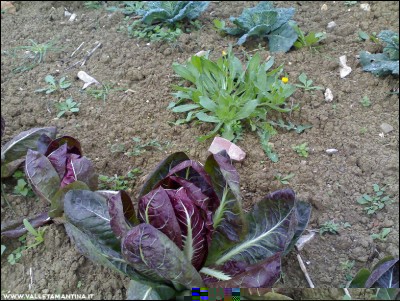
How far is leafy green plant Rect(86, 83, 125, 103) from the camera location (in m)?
3.40

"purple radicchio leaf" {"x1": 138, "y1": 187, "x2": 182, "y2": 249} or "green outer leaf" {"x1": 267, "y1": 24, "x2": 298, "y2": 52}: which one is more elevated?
"purple radicchio leaf" {"x1": 138, "y1": 187, "x2": 182, "y2": 249}

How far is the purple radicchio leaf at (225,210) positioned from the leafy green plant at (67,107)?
4.27 ft

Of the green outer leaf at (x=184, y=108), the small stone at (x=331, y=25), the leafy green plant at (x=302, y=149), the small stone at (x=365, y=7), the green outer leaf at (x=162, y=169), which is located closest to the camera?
the green outer leaf at (x=162, y=169)

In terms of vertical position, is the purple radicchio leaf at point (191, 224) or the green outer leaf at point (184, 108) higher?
the purple radicchio leaf at point (191, 224)

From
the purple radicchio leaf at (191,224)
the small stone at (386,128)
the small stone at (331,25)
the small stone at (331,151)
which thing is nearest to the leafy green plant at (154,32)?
the small stone at (331,25)

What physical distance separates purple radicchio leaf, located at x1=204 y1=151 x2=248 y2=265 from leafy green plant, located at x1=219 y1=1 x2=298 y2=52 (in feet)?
5.57

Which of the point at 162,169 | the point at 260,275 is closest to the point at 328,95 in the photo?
the point at 162,169

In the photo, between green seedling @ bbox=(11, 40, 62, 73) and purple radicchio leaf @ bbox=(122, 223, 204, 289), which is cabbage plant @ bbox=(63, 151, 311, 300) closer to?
purple radicchio leaf @ bbox=(122, 223, 204, 289)

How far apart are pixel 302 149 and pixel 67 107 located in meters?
1.45

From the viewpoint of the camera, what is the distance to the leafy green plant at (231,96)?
10.1ft

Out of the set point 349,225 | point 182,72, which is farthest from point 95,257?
point 182,72

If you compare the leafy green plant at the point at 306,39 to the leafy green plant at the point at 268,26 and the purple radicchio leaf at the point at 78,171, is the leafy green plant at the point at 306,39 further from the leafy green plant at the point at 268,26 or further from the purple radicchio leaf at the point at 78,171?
the purple radicchio leaf at the point at 78,171

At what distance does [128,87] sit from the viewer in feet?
11.4

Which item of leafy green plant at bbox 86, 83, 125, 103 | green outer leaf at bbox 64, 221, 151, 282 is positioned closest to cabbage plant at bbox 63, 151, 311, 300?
green outer leaf at bbox 64, 221, 151, 282
